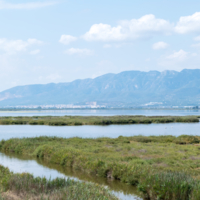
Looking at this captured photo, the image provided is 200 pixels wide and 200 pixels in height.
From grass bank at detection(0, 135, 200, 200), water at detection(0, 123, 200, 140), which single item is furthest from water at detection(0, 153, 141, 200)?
water at detection(0, 123, 200, 140)

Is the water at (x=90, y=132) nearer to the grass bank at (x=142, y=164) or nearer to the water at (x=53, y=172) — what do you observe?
the grass bank at (x=142, y=164)

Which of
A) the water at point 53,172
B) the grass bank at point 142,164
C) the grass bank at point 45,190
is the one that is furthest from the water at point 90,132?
the grass bank at point 45,190

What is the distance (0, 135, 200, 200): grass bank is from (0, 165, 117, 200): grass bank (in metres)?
2.18

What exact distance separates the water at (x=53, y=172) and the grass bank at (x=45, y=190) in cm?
96

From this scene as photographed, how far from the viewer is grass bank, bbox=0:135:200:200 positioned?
12.0 metres

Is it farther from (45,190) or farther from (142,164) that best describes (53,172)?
(45,190)

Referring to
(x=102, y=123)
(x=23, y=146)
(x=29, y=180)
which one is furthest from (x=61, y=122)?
(x=29, y=180)

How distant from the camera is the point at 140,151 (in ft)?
75.7

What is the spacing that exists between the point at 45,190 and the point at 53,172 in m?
8.70

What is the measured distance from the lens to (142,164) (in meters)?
17.8

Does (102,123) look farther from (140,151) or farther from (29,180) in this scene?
(29,180)

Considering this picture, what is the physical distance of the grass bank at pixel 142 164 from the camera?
39.5 ft

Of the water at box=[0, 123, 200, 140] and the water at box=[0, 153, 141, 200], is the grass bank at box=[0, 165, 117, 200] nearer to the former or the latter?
the water at box=[0, 153, 141, 200]

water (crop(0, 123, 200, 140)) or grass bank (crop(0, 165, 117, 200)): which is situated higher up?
grass bank (crop(0, 165, 117, 200))
